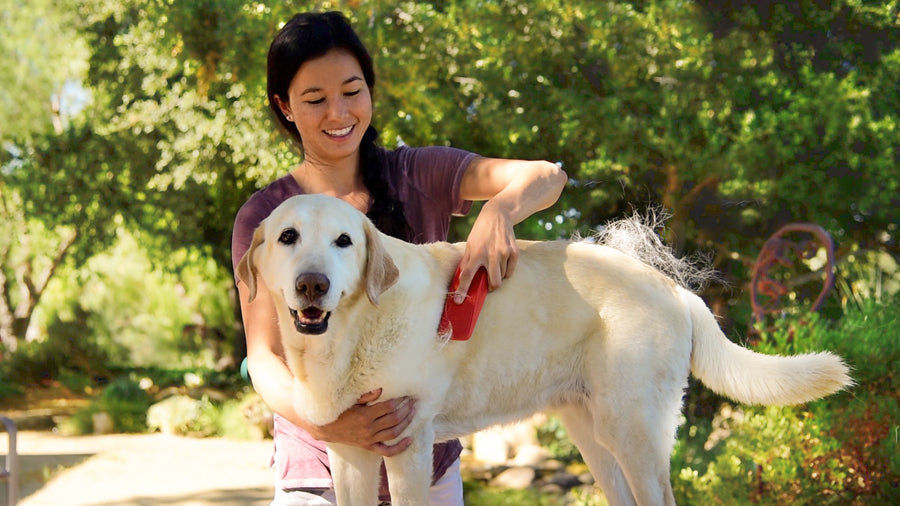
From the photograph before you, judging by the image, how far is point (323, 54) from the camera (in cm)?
212

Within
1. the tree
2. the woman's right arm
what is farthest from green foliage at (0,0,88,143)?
the woman's right arm

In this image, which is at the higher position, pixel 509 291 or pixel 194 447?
pixel 509 291

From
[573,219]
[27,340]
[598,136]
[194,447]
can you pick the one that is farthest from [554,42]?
[27,340]

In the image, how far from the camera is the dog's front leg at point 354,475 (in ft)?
6.54

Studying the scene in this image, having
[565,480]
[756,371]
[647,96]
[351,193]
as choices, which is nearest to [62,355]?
[565,480]

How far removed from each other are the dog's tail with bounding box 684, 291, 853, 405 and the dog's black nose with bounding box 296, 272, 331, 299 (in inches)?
39.6

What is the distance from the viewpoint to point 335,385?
1899mm

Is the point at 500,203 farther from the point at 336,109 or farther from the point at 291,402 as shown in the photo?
the point at 291,402

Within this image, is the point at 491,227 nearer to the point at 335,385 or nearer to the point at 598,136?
the point at 335,385

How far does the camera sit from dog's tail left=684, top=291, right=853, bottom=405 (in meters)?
2.04

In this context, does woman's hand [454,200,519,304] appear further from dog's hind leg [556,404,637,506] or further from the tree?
the tree

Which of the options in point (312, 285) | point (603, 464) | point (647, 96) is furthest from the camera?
point (647, 96)

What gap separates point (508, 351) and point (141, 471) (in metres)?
10.7

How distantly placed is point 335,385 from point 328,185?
64 cm
